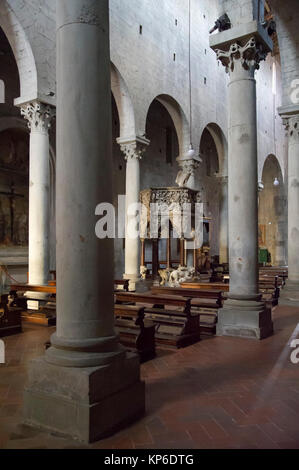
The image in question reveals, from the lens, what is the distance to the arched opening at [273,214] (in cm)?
2691

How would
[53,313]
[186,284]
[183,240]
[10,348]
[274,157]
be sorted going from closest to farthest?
[10,348]
[53,313]
[186,284]
[183,240]
[274,157]

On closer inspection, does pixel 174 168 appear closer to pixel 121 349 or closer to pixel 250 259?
pixel 250 259

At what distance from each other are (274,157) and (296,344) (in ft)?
71.1

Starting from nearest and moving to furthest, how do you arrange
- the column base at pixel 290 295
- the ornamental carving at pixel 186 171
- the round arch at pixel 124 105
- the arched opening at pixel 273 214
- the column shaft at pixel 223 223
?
the column base at pixel 290 295, the round arch at pixel 124 105, the ornamental carving at pixel 186 171, the column shaft at pixel 223 223, the arched opening at pixel 273 214

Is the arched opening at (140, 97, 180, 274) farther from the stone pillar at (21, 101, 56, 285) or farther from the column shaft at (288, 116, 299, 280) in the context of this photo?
the stone pillar at (21, 101, 56, 285)

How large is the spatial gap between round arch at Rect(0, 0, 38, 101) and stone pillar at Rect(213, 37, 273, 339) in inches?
196

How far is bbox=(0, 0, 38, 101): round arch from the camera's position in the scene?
9239 millimetres

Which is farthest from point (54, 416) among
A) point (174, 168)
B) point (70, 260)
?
point (174, 168)

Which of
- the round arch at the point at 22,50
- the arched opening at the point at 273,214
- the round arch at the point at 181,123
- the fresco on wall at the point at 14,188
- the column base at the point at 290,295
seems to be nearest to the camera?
the round arch at the point at 22,50

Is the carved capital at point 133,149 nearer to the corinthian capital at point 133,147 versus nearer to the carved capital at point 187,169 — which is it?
the corinthian capital at point 133,147

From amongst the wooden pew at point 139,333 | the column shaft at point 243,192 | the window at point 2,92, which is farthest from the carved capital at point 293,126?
the window at point 2,92

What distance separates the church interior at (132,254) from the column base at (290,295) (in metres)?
0.03

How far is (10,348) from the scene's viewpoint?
5.99 m

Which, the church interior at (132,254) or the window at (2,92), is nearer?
the church interior at (132,254)
